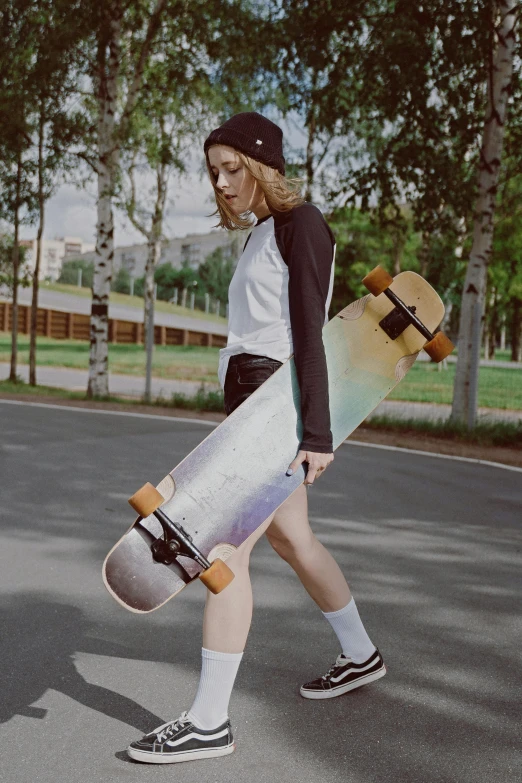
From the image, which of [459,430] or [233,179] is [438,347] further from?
[459,430]

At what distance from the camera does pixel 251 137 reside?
2.82m

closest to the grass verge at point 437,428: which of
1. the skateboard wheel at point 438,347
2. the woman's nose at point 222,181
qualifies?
the skateboard wheel at point 438,347

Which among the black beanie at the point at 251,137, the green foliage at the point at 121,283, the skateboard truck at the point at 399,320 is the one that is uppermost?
the green foliage at the point at 121,283

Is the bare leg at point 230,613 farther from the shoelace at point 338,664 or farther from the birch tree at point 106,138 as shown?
the birch tree at point 106,138

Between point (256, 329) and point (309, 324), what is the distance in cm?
20

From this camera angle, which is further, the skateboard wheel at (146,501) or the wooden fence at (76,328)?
the wooden fence at (76,328)

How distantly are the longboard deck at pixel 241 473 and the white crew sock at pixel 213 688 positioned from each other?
28cm

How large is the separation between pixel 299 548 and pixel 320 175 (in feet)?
75.0

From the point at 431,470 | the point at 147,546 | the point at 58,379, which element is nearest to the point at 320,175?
the point at 58,379

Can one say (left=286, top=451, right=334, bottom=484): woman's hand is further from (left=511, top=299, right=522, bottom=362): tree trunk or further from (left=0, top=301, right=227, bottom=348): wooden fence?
(left=511, top=299, right=522, bottom=362): tree trunk

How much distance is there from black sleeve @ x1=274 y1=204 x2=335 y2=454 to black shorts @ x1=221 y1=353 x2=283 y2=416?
0.37 ft

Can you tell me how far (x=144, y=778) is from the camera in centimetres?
270

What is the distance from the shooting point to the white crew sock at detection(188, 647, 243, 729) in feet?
9.18

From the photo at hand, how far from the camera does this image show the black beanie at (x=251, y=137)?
111 inches
